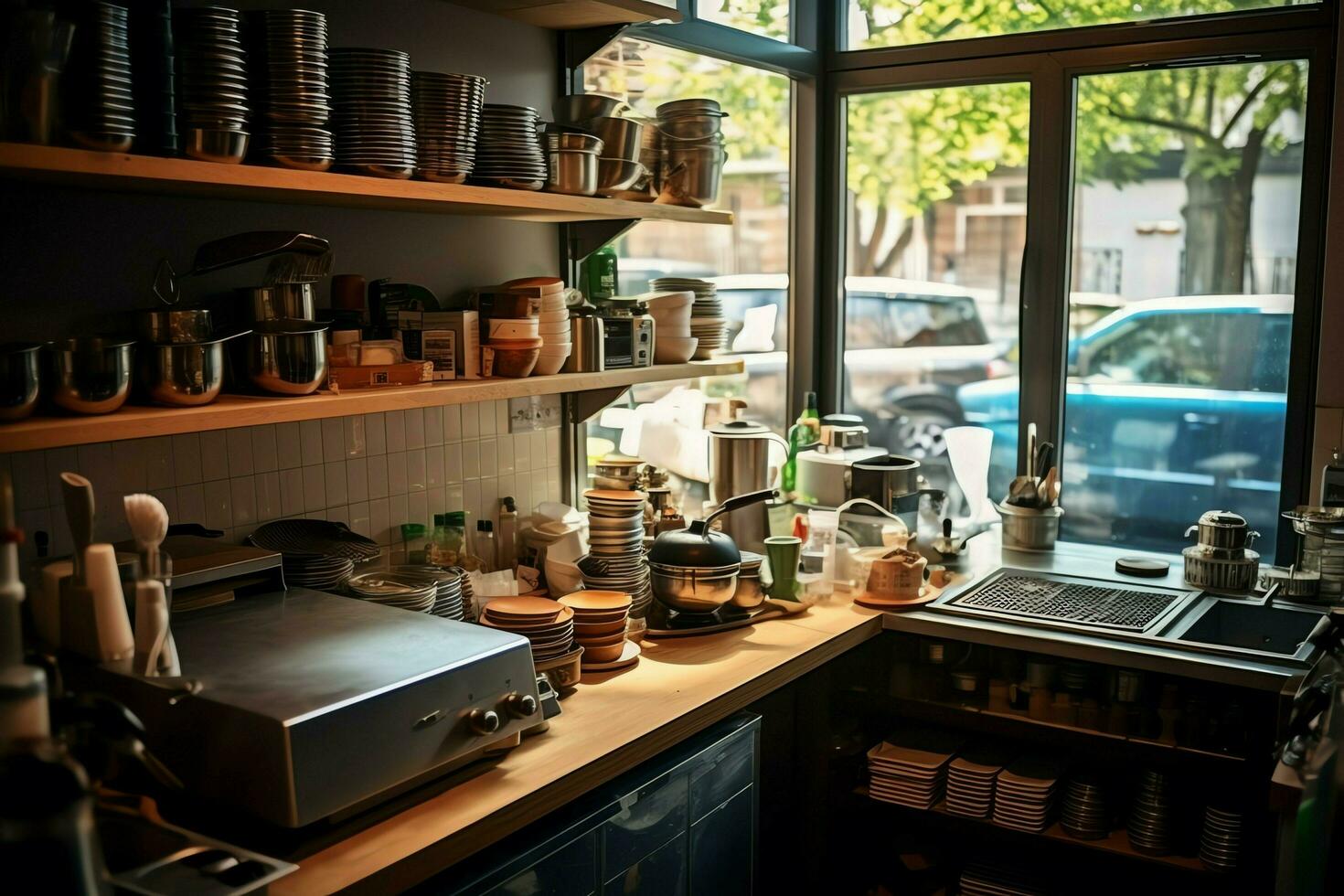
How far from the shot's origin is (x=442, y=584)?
230 cm

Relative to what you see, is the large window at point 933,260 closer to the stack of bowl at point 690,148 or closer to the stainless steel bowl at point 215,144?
the stack of bowl at point 690,148

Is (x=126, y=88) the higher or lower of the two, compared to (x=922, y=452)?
higher

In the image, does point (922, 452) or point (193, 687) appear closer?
point (193, 687)

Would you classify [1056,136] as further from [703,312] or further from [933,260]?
[703,312]

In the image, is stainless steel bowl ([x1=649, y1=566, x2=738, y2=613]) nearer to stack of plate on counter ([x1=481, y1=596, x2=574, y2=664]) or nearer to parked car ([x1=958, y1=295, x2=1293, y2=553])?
stack of plate on counter ([x1=481, y1=596, x2=574, y2=664])

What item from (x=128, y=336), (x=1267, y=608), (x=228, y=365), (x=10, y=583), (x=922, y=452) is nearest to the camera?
(x=10, y=583)

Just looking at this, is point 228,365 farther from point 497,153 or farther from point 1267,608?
point 1267,608

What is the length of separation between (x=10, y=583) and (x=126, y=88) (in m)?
0.78

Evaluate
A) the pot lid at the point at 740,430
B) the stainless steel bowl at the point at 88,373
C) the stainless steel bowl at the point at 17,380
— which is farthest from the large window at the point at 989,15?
the stainless steel bowl at the point at 17,380

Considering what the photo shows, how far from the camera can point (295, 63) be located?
1.95 m

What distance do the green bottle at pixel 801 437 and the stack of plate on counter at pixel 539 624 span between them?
127cm

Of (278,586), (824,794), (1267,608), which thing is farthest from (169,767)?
(1267,608)

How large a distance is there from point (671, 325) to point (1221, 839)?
1.58m

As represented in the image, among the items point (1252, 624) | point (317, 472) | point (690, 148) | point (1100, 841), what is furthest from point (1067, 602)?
point (317, 472)
